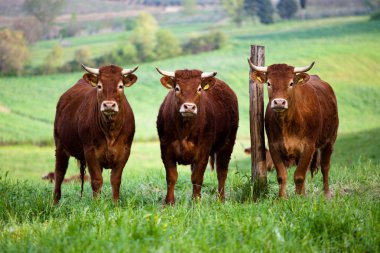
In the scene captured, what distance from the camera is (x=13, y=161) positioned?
95.3 ft

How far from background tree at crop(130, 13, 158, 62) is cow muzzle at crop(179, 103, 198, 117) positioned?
38.9 metres

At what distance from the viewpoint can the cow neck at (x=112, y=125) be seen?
9.86 meters

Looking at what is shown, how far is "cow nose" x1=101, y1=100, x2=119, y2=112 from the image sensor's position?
30.9 ft

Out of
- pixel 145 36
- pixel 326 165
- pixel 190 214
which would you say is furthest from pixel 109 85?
pixel 145 36

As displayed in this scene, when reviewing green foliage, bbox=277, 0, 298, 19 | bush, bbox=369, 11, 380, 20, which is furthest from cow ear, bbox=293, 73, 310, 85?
green foliage, bbox=277, 0, 298, 19

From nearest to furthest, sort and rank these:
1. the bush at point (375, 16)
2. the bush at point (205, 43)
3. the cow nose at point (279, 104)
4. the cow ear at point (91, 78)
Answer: the cow nose at point (279, 104) < the cow ear at point (91, 78) < the bush at point (375, 16) < the bush at point (205, 43)

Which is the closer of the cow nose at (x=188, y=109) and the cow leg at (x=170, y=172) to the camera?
the cow nose at (x=188, y=109)

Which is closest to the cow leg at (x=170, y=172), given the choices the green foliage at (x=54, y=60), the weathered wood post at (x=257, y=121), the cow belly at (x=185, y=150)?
the cow belly at (x=185, y=150)

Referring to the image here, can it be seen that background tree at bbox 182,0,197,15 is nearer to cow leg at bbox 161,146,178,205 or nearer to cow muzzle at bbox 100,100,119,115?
cow leg at bbox 161,146,178,205

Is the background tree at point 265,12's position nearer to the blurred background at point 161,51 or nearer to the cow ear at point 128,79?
the blurred background at point 161,51

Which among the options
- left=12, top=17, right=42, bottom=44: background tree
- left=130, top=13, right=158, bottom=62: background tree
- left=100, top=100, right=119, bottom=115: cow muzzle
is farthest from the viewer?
left=130, top=13, right=158, bottom=62: background tree

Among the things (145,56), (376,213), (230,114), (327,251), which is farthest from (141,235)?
(145,56)

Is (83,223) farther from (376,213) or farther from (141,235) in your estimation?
(376,213)

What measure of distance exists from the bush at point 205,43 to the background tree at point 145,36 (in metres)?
2.74
